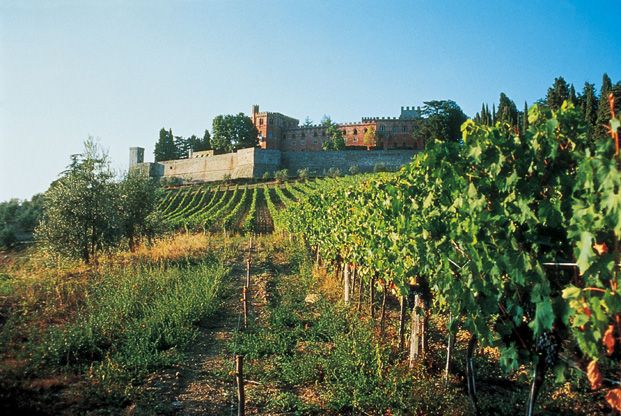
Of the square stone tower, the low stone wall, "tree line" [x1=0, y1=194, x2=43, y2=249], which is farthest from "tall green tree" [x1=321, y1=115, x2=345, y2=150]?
"tree line" [x1=0, y1=194, x2=43, y2=249]

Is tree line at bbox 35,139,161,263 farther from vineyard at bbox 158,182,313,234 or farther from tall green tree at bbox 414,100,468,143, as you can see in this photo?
tall green tree at bbox 414,100,468,143

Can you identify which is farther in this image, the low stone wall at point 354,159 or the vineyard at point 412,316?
the low stone wall at point 354,159

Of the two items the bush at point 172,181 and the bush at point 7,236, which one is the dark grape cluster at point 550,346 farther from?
the bush at point 172,181

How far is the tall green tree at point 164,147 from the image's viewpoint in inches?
2955


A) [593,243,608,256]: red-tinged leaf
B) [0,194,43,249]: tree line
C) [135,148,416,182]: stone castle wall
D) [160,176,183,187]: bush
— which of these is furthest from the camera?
[135,148,416,182]: stone castle wall

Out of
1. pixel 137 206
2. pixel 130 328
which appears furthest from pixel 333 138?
pixel 130 328

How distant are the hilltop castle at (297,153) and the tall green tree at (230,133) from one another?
2.41m

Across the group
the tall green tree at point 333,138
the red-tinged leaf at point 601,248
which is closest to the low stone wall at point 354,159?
the tall green tree at point 333,138

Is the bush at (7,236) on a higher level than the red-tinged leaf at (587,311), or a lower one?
lower

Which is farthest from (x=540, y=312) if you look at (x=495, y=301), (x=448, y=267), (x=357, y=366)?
(x=357, y=366)

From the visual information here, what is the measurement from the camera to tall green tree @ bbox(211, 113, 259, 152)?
75938 mm

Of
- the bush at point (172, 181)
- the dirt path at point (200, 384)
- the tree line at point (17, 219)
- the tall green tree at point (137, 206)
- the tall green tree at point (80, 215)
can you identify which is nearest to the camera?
the dirt path at point (200, 384)

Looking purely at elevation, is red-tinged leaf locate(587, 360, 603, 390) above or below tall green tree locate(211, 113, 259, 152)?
below

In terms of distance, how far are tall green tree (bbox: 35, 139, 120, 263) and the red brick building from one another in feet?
209
